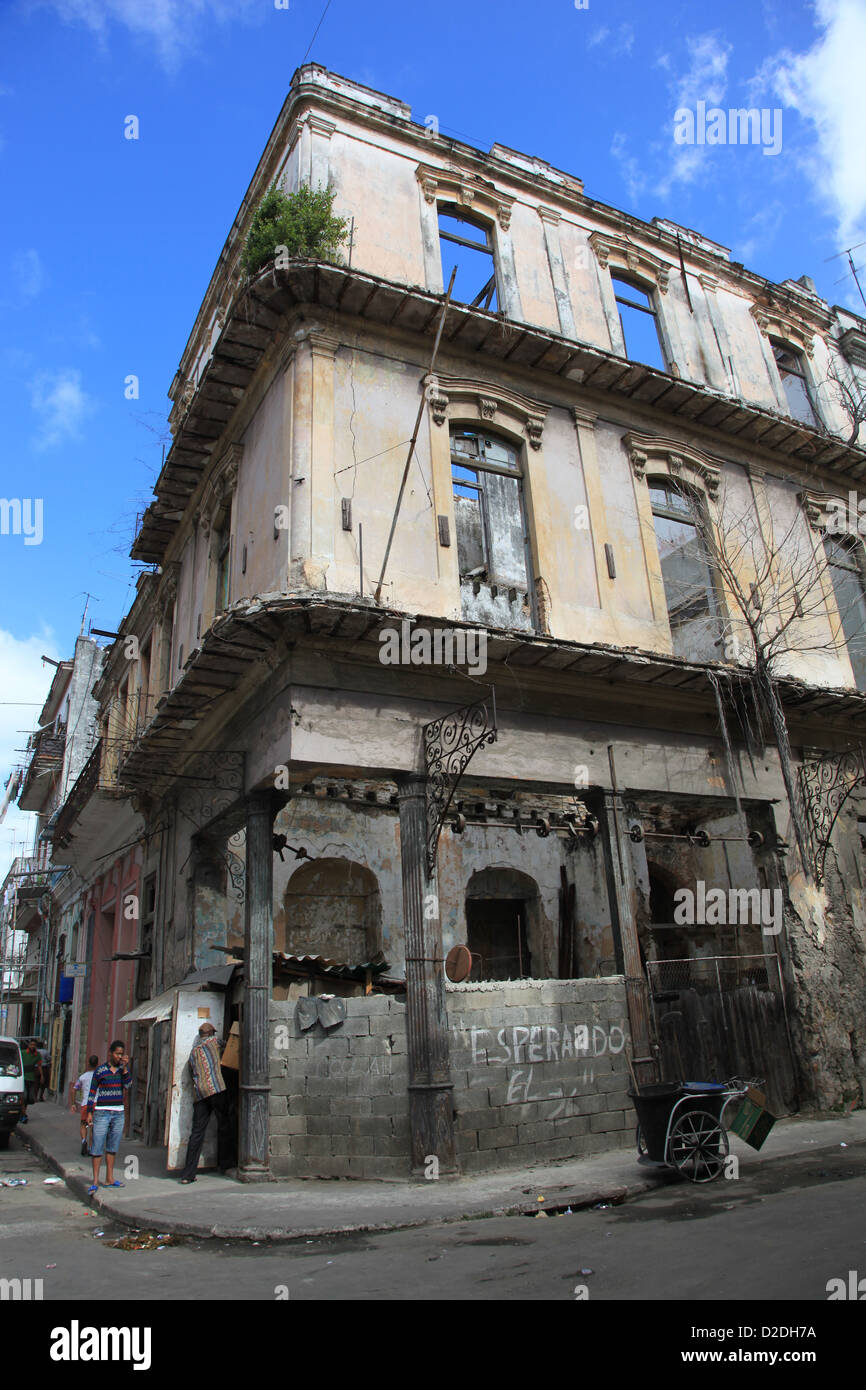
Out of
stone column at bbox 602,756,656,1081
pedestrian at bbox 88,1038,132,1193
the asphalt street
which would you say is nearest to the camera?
the asphalt street

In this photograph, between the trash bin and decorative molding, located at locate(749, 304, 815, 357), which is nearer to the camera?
the trash bin

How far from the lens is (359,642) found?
10055 millimetres

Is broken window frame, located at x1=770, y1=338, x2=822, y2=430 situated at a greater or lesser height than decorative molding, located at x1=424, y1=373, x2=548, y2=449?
greater

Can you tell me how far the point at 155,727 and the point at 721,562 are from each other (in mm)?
8636

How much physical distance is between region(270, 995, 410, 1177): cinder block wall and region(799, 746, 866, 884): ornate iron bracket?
7.09 metres

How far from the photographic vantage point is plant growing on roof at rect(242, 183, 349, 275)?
1127 cm

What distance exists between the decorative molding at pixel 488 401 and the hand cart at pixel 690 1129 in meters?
8.49

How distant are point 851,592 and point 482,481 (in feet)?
25.2

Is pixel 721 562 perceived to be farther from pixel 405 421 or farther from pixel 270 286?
pixel 270 286

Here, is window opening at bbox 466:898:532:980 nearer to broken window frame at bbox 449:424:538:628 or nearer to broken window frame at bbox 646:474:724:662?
broken window frame at bbox 646:474:724:662

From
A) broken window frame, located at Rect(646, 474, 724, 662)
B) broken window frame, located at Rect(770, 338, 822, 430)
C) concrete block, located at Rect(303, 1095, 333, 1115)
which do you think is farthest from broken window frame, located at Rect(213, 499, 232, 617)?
broken window frame, located at Rect(770, 338, 822, 430)

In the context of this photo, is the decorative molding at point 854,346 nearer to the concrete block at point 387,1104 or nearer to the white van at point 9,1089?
the concrete block at point 387,1104

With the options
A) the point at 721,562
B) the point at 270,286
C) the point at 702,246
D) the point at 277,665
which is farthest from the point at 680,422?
the point at 277,665

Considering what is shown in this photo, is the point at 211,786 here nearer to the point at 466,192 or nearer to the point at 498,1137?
the point at 498,1137
